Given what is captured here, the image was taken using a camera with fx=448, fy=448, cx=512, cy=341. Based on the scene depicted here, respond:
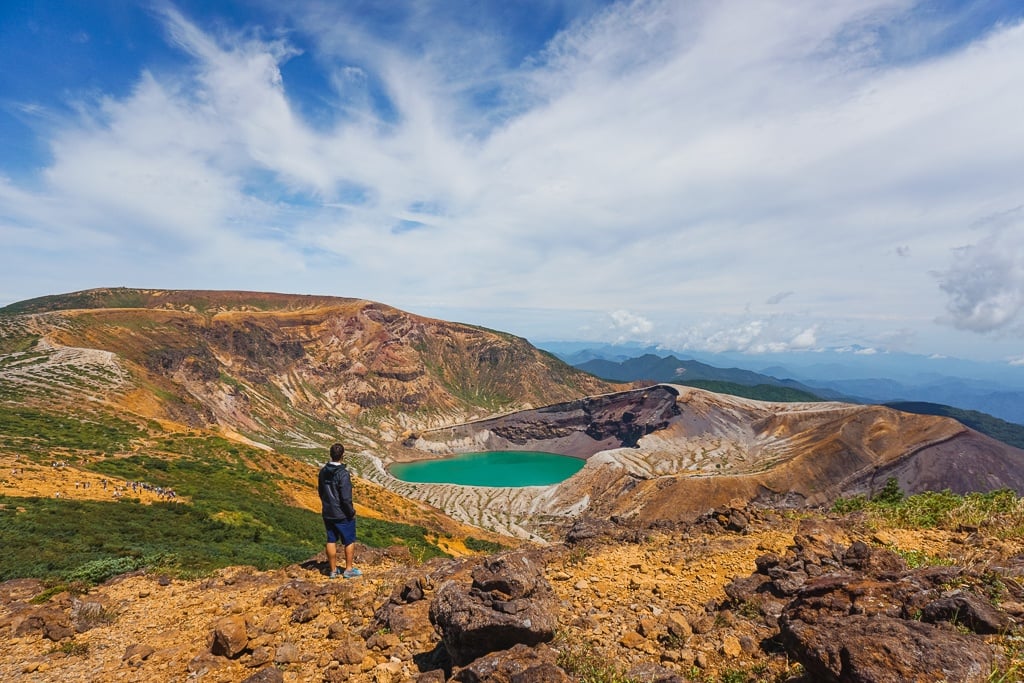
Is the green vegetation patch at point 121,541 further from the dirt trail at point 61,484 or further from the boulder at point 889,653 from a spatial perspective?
the boulder at point 889,653

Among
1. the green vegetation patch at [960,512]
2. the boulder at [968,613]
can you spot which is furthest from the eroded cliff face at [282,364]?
the green vegetation patch at [960,512]

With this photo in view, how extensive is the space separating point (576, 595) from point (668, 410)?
118m

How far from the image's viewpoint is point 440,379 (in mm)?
177750

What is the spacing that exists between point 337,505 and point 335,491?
317 millimetres

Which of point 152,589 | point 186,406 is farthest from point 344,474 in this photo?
point 186,406

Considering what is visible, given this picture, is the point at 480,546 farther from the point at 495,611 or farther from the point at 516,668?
the point at 516,668

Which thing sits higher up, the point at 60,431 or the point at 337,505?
the point at 337,505

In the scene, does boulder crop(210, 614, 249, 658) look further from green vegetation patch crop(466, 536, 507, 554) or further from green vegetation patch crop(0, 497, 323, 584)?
green vegetation patch crop(466, 536, 507, 554)

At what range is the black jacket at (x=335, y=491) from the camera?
962 cm

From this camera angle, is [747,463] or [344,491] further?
[747,463]

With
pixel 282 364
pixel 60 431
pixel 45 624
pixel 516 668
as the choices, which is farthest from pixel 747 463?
pixel 282 364

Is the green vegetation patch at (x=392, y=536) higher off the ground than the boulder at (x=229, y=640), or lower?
lower

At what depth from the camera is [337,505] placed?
972cm

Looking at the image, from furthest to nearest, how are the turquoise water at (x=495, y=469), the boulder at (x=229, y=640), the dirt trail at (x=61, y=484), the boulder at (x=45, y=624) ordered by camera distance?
the turquoise water at (x=495, y=469) → the dirt trail at (x=61, y=484) → the boulder at (x=45, y=624) → the boulder at (x=229, y=640)
